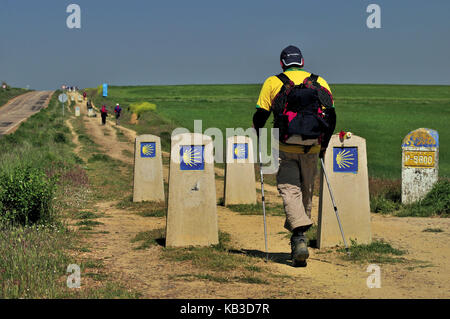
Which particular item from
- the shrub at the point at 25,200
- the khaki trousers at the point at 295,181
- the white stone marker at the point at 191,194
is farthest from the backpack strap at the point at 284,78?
the shrub at the point at 25,200

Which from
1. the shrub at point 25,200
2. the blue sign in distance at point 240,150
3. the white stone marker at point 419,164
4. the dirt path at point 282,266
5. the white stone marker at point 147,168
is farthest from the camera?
the white stone marker at point 147,168

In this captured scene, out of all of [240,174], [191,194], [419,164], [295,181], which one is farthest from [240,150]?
[295,181]

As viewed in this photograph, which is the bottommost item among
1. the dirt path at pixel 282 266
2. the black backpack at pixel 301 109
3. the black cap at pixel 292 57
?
the dirt path at pixel 282 266

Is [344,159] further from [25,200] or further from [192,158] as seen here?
[25,200]

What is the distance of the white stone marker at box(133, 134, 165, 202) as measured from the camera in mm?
14461

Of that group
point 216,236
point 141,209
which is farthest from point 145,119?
point 216,236

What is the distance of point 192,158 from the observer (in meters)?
8.88

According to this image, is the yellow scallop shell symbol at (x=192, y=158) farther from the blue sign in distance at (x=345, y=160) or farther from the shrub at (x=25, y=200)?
the shrub at (x=25, y=200)

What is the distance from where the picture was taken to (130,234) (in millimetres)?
10320

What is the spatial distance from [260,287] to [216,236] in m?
2.61

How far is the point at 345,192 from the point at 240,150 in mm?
5586

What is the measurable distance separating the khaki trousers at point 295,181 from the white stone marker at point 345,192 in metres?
1.21

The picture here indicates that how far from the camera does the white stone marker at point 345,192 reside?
8.98 meters
